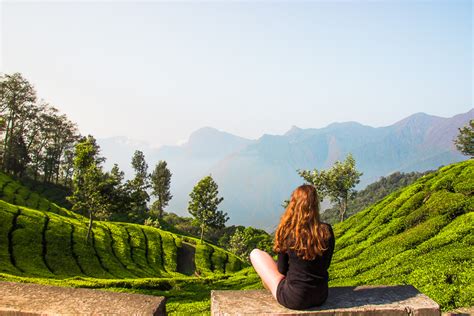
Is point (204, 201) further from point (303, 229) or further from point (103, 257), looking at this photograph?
point (303, 229)

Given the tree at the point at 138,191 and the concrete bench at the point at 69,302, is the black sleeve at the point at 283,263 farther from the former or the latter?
the tree at the point at 138,191

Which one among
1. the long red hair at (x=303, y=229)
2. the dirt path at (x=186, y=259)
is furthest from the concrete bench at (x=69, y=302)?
the dirt path at (x=186, y=259)

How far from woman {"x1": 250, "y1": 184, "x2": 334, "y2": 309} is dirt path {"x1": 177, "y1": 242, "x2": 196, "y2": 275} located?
47.5 metres

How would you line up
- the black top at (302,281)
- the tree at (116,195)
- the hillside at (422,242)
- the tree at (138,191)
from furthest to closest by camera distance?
1. the tree at (138,191)
2. the tree at (116,195)
3. the hillside at (422,242)
4. the black top at (302,281)

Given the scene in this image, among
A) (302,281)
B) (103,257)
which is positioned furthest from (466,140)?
(302,281)

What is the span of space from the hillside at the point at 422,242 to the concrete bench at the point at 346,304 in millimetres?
5446

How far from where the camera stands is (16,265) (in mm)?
30844

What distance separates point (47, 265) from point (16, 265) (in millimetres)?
3528

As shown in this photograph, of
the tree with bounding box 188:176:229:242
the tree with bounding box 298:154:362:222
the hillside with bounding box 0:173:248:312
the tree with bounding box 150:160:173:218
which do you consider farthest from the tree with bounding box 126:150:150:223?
the tree with bounding box 298:154:362:222

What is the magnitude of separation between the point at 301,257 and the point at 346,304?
3.37ft

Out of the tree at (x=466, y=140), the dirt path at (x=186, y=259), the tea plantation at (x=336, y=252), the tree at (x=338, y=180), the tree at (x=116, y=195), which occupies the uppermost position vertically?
the tree at (x=466, y=140)

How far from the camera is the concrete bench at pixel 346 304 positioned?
A: 5.83 metres

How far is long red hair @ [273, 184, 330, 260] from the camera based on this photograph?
6383 millimetres

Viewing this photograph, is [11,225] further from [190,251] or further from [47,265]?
[190,251]
